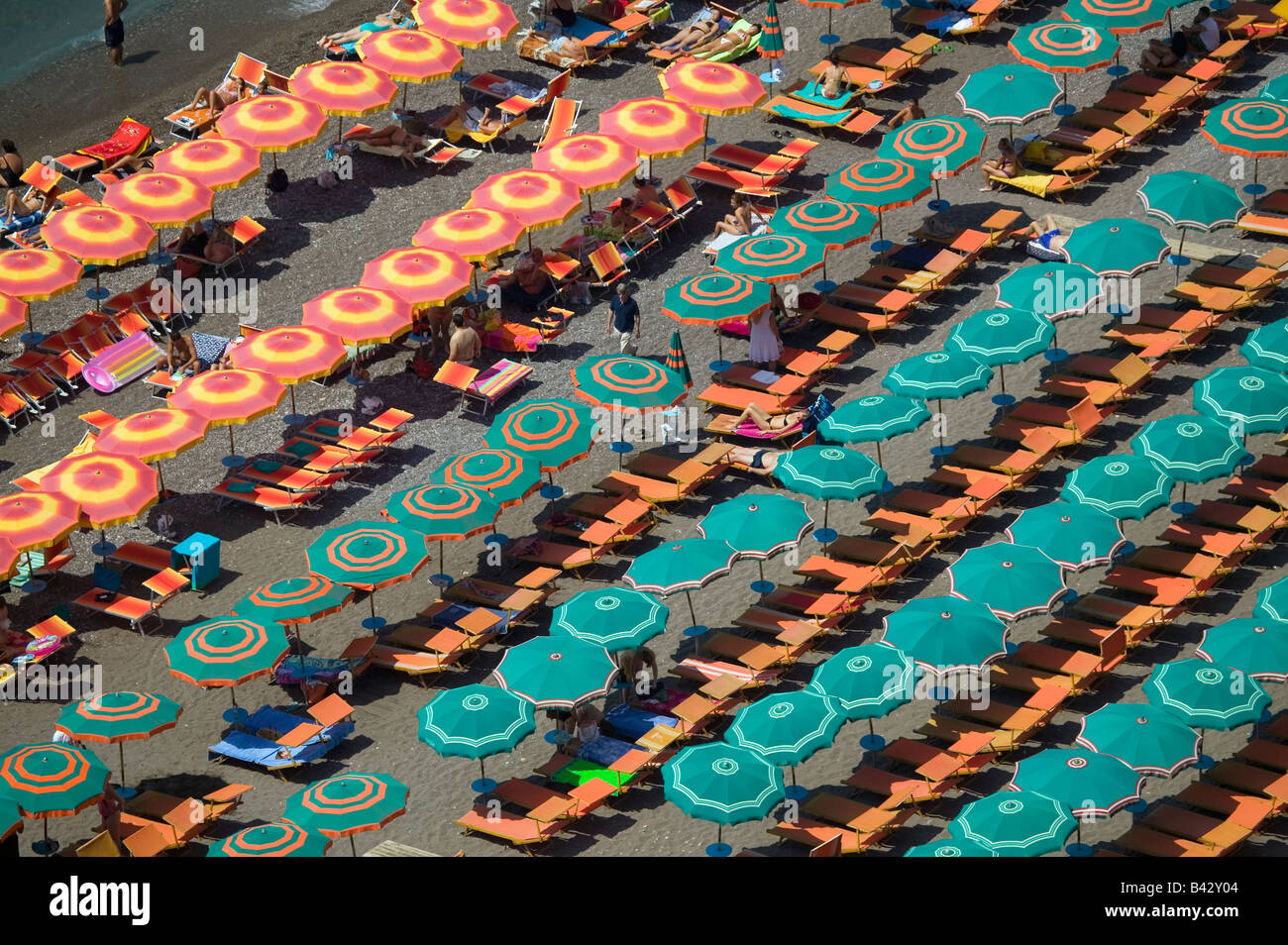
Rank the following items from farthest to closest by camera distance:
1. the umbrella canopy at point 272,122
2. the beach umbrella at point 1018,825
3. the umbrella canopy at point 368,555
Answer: the umbrella canopy at point 272,122 → the umbrella canopy at point 368,555 → the beach umbrella at point 1018,825

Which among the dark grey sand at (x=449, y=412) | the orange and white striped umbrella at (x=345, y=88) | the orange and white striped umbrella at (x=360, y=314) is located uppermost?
the orange and white striped umbrella at (x=345, y=88)

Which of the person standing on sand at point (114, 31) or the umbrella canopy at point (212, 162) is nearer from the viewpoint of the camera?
the umbrella canopy at point (212, 162)

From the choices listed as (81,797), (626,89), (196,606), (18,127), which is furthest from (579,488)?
(18,127)

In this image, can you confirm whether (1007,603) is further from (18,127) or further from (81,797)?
(18,127)

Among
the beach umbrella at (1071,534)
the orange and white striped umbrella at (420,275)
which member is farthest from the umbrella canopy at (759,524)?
the orange and white striped umbrella at (420,275)

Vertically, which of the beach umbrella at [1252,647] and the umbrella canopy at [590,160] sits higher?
the umbrella canopy at [590,160]

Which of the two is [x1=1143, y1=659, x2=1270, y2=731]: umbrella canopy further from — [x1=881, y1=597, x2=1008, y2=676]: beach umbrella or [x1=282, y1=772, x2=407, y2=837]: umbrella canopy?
[x1=282, y1=772, x2=407, y2=837]: umbrella canopy

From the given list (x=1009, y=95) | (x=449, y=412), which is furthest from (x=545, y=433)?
(x=1009, y=95)

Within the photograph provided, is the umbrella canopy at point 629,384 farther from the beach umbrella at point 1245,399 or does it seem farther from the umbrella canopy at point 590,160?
the beach umbrella at point 1245,399
